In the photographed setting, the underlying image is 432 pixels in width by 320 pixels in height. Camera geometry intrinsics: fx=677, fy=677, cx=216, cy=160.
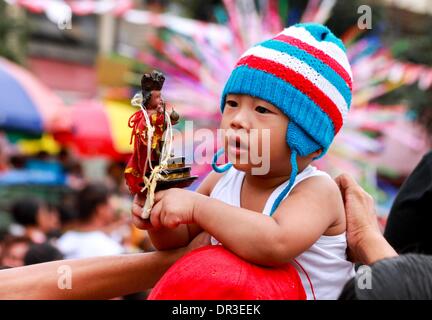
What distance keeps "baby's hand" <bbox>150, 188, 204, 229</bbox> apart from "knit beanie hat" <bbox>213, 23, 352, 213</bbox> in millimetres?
232

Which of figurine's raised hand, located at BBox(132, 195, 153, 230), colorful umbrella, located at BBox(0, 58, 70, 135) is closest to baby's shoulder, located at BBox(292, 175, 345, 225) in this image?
figurine's raised hand, located at BBox(132, 195, 153, 230)

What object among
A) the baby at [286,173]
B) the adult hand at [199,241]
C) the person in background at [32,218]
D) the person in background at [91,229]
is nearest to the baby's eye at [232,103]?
the baby at [286,173]

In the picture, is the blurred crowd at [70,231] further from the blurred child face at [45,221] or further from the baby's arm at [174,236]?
the baby's arm at [174,236]

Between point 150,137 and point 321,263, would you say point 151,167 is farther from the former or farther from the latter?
point 321,263

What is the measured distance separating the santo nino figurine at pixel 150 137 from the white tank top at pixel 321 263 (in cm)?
28

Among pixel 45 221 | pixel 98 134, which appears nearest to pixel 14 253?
pixel 45 221

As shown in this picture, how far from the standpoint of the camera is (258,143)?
166 cm

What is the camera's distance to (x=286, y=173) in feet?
5.81

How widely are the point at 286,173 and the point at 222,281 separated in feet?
1.49

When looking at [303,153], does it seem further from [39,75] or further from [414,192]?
[39,75]

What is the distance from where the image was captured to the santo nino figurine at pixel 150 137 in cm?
154

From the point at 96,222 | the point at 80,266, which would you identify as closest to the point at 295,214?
the point at 80,266

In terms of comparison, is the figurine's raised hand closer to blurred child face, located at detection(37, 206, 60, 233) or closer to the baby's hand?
the baby's hand

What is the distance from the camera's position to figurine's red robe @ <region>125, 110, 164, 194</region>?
60.5 inches
